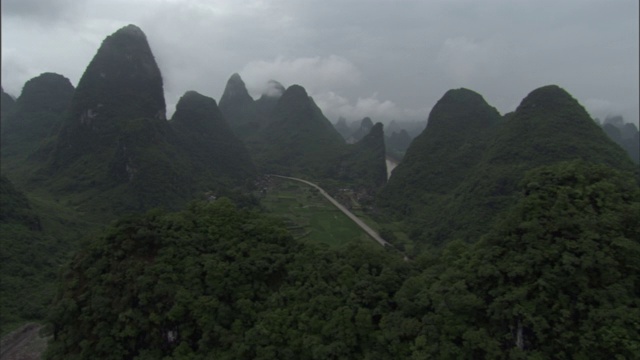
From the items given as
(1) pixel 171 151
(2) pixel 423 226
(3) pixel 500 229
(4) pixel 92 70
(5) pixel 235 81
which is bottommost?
(2) pixel 423 226

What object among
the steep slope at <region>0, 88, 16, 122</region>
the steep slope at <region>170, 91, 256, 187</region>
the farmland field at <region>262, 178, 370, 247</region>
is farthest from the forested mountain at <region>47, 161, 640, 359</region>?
the steep slope at <region>0, 88, 16, 122</region>

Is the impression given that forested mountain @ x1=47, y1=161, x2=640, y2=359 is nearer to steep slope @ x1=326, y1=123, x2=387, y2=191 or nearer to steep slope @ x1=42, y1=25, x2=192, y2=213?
steep slope @ x1=42, y1=25, x2=192, y2=213

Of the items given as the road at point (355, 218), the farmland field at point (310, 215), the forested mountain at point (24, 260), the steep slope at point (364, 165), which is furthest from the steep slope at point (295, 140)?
the forested mountain at point (24, 260)

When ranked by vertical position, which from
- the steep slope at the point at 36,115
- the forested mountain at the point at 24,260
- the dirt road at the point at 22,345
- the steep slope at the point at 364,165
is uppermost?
the steep slope at the point at 36,115

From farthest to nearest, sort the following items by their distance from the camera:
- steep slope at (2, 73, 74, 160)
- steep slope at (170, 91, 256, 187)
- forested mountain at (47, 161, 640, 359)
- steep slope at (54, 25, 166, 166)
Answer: steep slope at (2, 73, 74, 160) < steep slope at (170, 91, 256, 187) < steep slope at (54, 25, 166, 166) < forested mountain at (47, 161, 640, 359)

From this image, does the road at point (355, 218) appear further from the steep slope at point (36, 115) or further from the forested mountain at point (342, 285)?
the steep slope at point (36, 115)

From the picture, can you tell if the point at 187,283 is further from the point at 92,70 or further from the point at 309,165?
the point at 309,165

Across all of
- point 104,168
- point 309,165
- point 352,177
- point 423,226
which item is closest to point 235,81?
point 309,165
